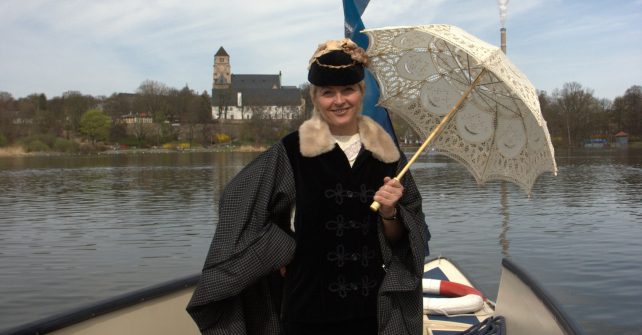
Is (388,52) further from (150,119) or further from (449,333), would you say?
(150,119)

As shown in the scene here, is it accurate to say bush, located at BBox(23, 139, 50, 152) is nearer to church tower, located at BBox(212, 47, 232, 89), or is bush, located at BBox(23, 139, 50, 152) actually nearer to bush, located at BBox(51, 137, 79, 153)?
bush, located at BBox(51, 137, 79, 153)

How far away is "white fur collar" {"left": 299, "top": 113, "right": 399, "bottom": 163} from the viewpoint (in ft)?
7.43

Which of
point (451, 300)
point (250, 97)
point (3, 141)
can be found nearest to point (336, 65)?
point (451, 300)

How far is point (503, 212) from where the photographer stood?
706 inches

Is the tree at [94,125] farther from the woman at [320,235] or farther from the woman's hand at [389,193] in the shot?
the woman's hand at [389,193]

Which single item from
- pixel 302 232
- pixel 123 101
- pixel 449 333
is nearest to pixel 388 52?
pixel 302 232

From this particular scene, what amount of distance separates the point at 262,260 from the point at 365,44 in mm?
2448

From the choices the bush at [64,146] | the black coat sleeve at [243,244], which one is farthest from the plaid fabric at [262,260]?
the bush at [64,146]

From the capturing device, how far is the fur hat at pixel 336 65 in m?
2.22

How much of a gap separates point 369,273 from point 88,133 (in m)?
93.2

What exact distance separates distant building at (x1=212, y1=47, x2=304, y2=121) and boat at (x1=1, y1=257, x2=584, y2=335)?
97239mm

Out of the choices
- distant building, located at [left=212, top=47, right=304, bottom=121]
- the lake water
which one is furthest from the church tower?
the lake water

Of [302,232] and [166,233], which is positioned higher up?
[302,232]

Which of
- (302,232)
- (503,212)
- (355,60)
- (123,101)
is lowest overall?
(503,212)
